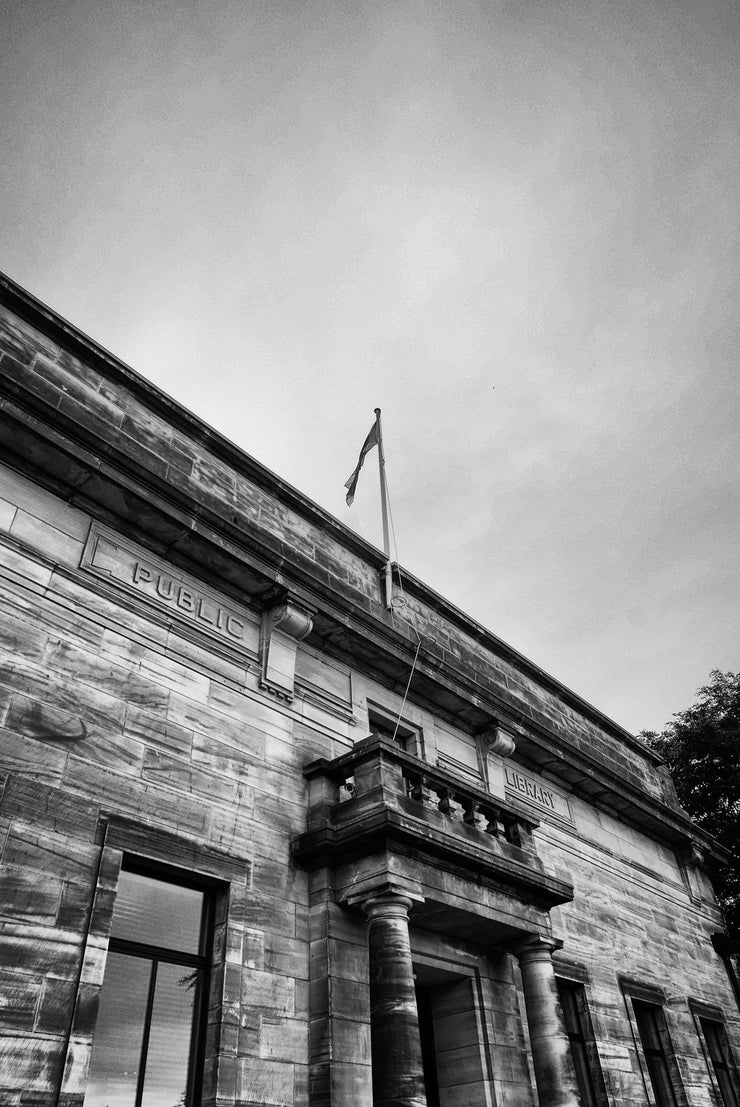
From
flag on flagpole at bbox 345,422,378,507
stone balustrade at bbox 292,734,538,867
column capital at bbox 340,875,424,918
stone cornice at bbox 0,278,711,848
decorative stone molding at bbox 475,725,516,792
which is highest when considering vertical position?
flag on flagpole at bbox 345,422,378,507

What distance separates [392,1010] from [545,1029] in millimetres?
3145

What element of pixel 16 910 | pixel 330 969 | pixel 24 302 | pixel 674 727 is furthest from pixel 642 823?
pixel 24 302

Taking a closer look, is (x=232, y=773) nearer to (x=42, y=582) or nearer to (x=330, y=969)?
(x=330, y=969)

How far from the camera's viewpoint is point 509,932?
1038 cm

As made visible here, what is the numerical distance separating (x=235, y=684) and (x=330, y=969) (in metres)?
3.39

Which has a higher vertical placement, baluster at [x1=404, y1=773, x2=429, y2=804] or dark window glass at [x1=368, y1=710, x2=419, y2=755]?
dark window glass at [x1=368, y1=710, x2=419, y2=755]

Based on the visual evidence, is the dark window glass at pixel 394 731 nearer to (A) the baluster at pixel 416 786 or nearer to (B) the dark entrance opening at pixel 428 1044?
(A) the baluster at pixel 416 786

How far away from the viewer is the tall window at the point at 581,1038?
12148 millimetres

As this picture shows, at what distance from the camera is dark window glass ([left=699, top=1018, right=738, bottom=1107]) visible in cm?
1561

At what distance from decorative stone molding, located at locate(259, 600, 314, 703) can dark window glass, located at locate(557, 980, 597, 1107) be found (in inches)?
274

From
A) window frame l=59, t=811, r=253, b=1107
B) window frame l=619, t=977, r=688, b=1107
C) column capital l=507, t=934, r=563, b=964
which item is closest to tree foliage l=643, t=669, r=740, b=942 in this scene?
window frame l=619, t=977, r=688, b=1107

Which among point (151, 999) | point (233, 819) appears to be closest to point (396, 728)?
Answer: point (233, 819)

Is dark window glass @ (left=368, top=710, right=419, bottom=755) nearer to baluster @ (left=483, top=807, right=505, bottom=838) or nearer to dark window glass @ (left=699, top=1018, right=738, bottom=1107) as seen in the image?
baluster @ (left=483, top=807, right=505, bottom=838)

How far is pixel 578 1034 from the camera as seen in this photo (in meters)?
12.6
